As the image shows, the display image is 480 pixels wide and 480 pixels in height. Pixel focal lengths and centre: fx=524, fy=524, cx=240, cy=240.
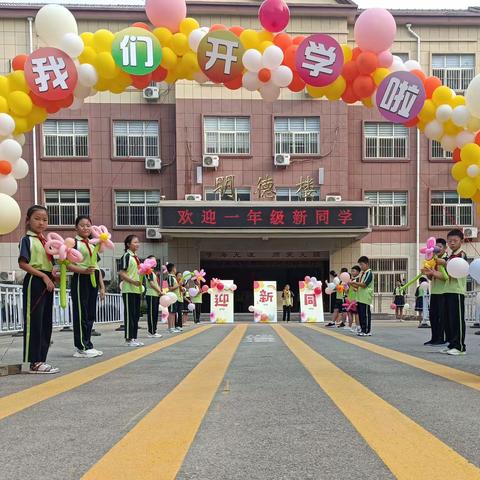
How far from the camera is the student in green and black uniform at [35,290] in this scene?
563 centimetres

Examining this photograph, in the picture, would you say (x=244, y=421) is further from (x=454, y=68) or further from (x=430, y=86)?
(x=454, y=68)

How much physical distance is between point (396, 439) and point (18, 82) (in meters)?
6.15

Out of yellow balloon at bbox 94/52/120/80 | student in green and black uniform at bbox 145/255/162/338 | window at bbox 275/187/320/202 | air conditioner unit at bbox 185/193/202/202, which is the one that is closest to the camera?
yellow balloon at bbox 94/52/120/80

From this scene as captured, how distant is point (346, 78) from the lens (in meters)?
7.35

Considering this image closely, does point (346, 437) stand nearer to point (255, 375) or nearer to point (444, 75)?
point (255, 375)

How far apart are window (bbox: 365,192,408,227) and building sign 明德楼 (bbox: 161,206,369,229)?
9.52ft

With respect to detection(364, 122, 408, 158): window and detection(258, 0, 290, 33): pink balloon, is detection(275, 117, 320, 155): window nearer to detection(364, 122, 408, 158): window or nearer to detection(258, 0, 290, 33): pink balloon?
detection(364, 122, 408, 158): window

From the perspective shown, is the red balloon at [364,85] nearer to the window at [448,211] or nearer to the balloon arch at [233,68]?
the balloon arch at [233,68]

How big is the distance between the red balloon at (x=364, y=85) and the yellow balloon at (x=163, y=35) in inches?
104

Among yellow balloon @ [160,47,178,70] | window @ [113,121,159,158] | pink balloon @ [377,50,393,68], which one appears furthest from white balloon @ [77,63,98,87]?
window @ [113,121,159,158]

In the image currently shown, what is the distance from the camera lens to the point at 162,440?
2.95 metres

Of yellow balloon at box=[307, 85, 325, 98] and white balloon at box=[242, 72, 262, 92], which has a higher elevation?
white balloon at box=[242, 72, 262, 92]

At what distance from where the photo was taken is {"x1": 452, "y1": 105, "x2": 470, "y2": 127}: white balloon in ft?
22.0

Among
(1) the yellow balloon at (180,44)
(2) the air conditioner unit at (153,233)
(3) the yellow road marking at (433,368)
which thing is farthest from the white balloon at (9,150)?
(2) the air conditioner unit at (153,233)
